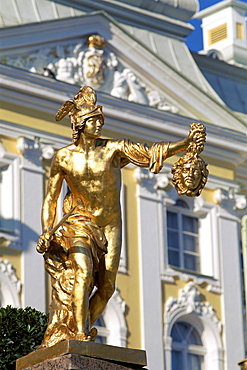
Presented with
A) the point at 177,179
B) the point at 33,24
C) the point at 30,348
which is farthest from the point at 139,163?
the point at 33,24

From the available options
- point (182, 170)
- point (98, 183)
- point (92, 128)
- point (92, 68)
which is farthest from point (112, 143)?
point (92, 68)

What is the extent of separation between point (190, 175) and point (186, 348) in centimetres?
1642

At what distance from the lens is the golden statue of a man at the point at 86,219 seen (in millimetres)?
11914

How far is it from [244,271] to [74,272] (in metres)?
18.6

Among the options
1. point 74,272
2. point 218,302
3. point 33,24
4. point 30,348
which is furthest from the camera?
point 218,302

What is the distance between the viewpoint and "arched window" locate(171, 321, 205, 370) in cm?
2798

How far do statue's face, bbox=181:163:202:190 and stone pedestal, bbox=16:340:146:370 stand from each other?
4.49 feet

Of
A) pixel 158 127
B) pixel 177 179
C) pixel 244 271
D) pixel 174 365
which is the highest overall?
pixel 158 127

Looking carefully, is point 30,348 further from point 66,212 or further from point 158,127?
point 158,127

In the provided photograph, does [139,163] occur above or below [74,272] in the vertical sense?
above

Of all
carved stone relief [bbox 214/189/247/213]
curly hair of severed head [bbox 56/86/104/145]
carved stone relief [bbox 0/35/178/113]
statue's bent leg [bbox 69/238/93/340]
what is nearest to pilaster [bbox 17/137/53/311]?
carved stone relief [bbox 0/35/178/113]

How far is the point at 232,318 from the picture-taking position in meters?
29.3

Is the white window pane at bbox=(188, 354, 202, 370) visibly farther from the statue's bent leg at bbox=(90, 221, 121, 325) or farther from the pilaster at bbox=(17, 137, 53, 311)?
the statue's bent leg at bbox=(90, 221, 121, 325)

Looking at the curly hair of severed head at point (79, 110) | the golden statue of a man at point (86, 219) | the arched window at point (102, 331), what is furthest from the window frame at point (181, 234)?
the golden statue of a man at point (86, 219)
